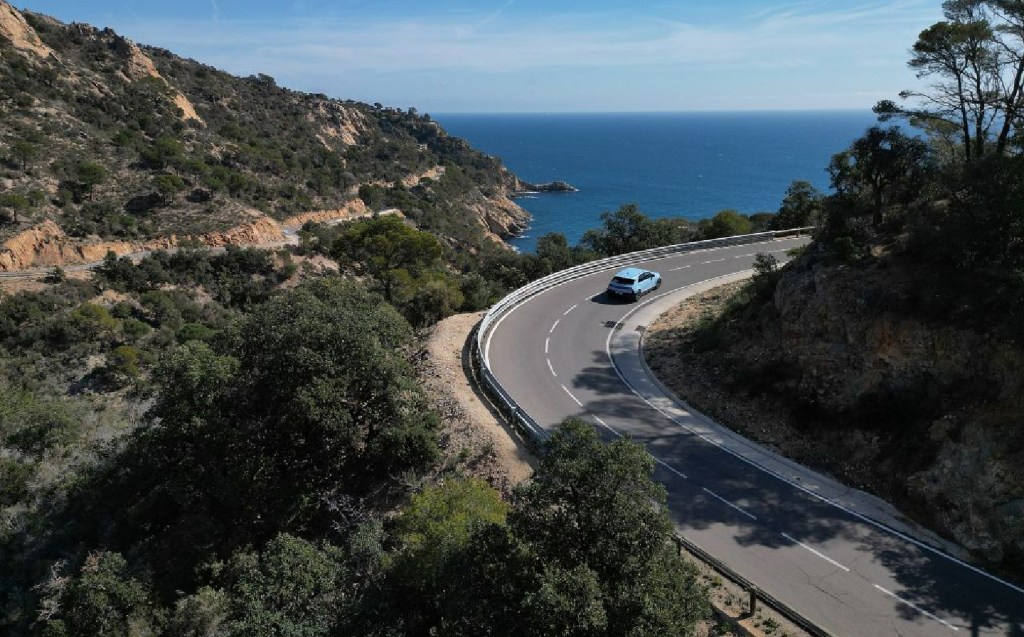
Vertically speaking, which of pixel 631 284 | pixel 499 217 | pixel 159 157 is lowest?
pixel 499 217

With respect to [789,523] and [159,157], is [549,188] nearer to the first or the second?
[159,157]

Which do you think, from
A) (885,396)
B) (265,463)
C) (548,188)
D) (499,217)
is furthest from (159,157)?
(548,188)

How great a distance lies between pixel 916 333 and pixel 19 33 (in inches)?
2842

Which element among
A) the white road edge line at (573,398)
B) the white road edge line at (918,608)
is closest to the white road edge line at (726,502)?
the white road edge line at (918,608)

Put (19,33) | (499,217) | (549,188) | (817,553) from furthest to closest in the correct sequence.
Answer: (549,188), (499,217), (19,33), (817,553)

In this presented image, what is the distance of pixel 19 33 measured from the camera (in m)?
54.8

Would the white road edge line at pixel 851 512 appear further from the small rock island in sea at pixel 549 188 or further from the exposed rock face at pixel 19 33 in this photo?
the small rock island in sea at pixel 549 188

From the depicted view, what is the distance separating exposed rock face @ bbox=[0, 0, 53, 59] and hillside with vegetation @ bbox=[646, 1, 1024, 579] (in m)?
63.7

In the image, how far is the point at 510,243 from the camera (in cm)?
8931

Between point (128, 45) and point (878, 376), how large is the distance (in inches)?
3142

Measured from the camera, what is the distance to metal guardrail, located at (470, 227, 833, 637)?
1060cm

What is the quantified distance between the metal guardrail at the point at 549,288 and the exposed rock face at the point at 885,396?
468cm

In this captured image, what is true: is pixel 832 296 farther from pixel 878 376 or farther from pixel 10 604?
pixel 10 604

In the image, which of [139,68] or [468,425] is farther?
[139,68]
